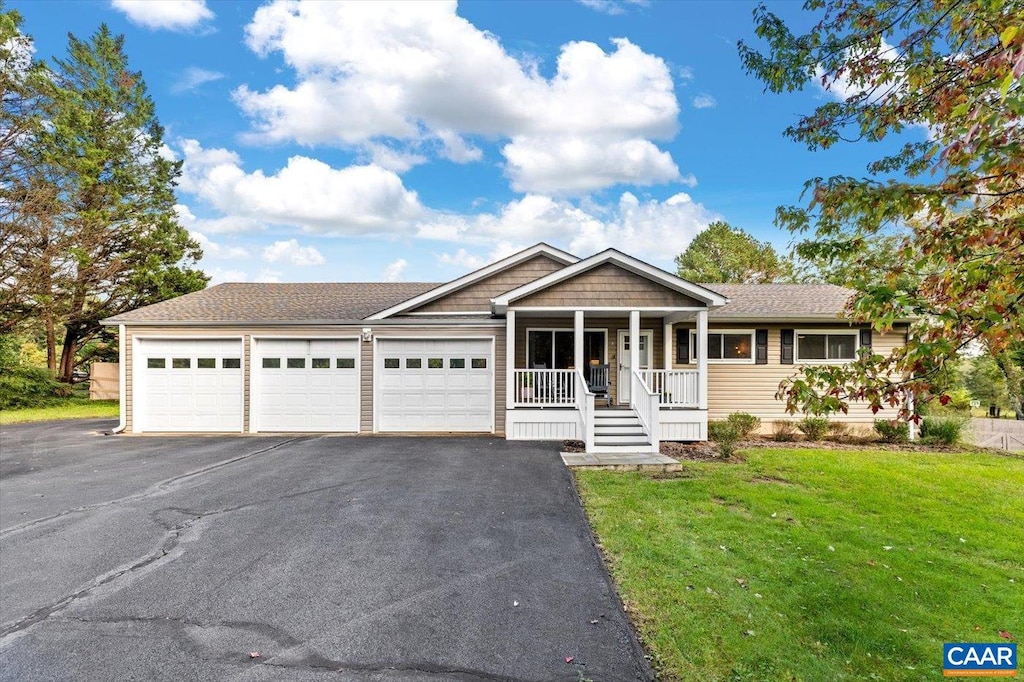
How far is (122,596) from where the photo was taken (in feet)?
13.3

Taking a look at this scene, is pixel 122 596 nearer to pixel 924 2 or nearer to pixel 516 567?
pixel 516 567

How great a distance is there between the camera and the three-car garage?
1212 cm

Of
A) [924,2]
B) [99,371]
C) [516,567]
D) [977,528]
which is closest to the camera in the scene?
[924,2]

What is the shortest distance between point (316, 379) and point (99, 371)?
695 inches

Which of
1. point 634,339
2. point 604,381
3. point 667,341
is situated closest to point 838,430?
point 667,341

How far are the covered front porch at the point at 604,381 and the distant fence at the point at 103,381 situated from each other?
2128cm

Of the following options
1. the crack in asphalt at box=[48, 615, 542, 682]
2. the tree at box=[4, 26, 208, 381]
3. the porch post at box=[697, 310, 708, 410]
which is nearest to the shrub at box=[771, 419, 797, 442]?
the porch post at box=[697, 310, 708, 410]

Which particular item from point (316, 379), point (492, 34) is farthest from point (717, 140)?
point (316, 379)

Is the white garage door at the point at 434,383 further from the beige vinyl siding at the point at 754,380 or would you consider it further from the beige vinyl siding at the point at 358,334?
the beige vinyl siding at the point at 754,380

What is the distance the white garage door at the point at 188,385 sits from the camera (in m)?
12.2

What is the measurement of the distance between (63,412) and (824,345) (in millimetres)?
26183

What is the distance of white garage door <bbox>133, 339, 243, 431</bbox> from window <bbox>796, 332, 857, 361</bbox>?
15528 mm

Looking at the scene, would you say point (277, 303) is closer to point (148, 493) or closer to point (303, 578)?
point (148, 493)

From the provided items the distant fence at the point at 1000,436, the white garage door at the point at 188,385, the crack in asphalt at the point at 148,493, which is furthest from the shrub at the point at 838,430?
the white garage door at the point at 188,385
